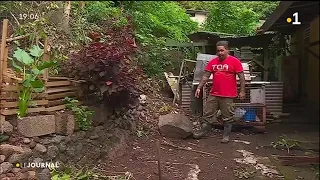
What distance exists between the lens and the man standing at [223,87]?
16.2 ft

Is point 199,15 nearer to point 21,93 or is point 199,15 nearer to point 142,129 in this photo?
point 142,129

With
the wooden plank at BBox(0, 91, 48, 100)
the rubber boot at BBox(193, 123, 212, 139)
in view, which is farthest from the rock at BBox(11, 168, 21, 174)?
the rubber boot at BBox(193, 123, 212, 139)

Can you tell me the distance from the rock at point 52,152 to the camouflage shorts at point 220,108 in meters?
2.15

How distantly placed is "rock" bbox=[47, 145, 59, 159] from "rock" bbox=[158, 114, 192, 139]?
158 centimetres

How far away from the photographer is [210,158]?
441 cm

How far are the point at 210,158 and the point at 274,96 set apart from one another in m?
1.83

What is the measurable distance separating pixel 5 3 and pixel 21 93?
2.50 metres

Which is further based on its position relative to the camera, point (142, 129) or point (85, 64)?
point (142, 129)

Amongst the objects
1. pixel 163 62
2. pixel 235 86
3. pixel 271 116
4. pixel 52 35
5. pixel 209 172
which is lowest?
pixel 209 172

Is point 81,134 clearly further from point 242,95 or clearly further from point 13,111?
point 242,95

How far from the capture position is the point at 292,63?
15.4ft

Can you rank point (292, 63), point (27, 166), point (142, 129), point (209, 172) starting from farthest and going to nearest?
1. point (142, 129)
2. point (292, 63)
3. point (209, 172)
4. point (27, 166)

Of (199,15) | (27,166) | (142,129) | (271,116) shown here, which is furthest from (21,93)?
(271,116)

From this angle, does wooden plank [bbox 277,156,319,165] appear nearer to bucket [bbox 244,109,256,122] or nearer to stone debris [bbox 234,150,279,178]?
stone debris [bbox 234,150,279,178]
